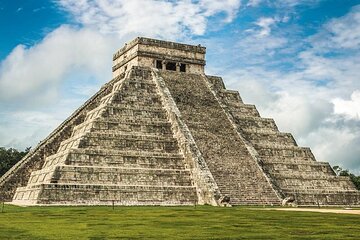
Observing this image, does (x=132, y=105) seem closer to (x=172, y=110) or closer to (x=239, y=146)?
(x=172, y=110)

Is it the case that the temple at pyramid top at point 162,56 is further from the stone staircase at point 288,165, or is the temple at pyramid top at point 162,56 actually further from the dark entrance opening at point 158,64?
the stone staircase at point 288,165

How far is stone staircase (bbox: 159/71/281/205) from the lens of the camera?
88.4 feet

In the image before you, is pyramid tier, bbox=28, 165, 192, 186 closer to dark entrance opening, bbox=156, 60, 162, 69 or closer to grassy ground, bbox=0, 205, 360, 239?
grassy ground, bbox=0, 205, 360, 239

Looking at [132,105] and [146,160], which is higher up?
[132,105]

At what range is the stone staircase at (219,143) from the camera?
2694 centimetres

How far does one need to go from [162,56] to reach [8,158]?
2171 centimetres

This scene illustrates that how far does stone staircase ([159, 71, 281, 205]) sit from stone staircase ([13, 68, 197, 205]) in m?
1.74

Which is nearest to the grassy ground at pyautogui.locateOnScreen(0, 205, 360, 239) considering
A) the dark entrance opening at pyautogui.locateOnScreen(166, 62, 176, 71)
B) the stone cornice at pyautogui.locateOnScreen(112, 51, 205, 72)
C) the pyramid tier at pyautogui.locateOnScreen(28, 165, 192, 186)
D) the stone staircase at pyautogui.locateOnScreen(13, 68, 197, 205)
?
the stone staircase at pyautogui.locateOnScreen(13, 68, 197, 205)

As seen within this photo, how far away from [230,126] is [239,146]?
2.18 metres

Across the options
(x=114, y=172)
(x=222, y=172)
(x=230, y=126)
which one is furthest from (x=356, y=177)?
(x=114, y=172)

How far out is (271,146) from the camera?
3303cm

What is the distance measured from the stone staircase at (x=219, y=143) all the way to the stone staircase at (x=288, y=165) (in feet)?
2.90

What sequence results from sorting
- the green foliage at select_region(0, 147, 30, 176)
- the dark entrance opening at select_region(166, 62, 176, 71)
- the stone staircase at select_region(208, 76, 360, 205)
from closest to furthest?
1. the stone staircase at select_region(208, 76, 360, 205)
2. the dark entrance opening at select_region(166, 62, 176, 71)
3. the green foliage at select_region(0, 147, 30, 176)

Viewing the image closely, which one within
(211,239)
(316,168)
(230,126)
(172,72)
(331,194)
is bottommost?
(211,239)
